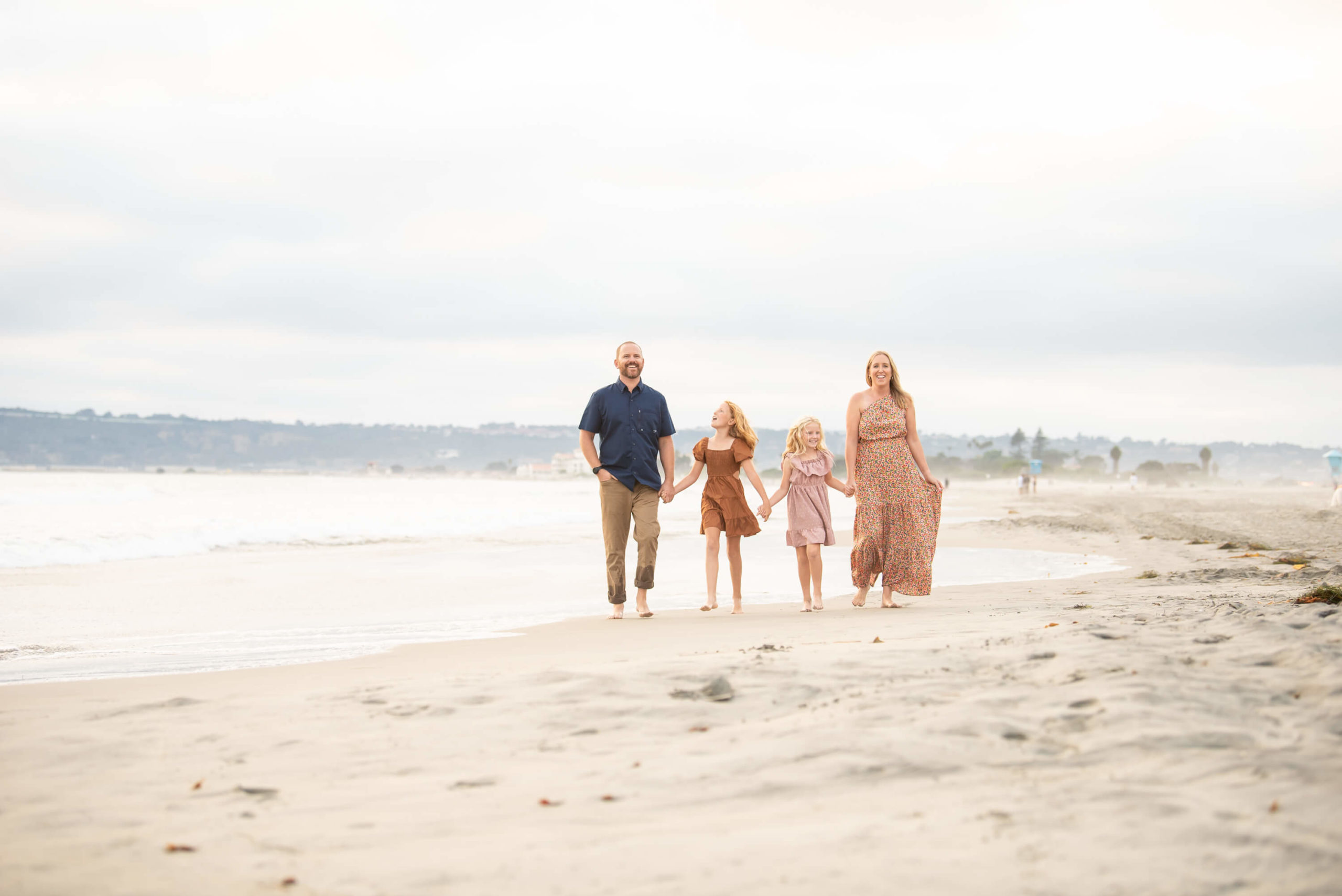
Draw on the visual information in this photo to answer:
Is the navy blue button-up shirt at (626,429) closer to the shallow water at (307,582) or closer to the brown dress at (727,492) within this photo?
the brown dress at (727,492)

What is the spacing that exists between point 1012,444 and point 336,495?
133935mm

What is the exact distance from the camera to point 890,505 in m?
7.14

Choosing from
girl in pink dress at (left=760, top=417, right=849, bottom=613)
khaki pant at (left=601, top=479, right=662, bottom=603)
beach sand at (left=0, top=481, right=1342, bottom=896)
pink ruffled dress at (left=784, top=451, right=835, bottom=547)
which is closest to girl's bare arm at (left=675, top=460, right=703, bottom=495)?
khaki pant at (left=601, top=479, right=662, bottom=603)

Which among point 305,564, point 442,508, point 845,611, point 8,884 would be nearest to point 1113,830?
point 8,884

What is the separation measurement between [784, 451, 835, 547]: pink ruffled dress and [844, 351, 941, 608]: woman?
0.89ft

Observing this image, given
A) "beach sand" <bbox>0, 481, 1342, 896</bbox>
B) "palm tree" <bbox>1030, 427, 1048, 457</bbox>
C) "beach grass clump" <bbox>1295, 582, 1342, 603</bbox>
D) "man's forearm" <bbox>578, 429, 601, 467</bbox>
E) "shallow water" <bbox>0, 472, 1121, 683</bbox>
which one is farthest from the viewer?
"palm tree" <bbox>1030, 427, 1048, 457</bbox>

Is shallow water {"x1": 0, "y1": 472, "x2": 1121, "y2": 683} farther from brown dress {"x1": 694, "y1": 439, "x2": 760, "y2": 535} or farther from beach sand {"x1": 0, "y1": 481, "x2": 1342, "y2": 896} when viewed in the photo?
beach sand {"x1": 0, "y1": 481, "x2": 1342, "y2": 896}

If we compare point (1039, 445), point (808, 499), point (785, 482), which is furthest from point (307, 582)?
point (1039, 445)

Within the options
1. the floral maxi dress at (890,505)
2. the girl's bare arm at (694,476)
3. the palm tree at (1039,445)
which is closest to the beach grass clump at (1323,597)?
the floral maxi dress at (890,505)

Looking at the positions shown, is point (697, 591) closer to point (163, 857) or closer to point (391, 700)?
point (391, 700)

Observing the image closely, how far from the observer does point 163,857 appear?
2246 mm

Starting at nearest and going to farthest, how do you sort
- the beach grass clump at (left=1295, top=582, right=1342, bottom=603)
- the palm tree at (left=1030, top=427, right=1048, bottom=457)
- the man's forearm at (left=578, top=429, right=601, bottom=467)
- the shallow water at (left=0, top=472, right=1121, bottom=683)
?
the beach grass clump at (left=1295, top=582, right=1342, bottom=603), the shallow water at (left=0, top=472, right=1121, bottom=683), the man's forearm at (left=578, top=429, right=601, bottom=467), the palm tree at (left=1030, top=427, right=1048, bottom=457)

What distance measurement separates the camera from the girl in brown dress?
7309 millimetres

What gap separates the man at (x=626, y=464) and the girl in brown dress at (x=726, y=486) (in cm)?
50
